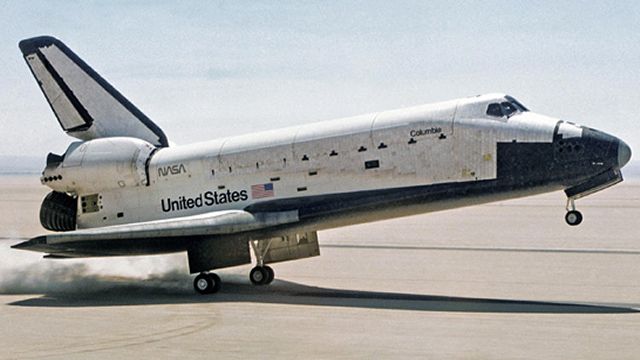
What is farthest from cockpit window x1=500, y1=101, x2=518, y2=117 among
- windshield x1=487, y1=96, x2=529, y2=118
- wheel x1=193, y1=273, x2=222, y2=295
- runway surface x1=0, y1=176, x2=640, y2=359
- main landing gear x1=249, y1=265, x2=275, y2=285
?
wheel x1=193, y1=273, x2=222, y2=295

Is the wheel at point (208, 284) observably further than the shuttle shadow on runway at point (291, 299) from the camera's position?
Yes

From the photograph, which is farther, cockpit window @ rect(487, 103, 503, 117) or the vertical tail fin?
Result: the vertical tail fin

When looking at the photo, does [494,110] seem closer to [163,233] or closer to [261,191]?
[261,191]

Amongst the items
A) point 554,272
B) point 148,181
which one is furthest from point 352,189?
point 554,272

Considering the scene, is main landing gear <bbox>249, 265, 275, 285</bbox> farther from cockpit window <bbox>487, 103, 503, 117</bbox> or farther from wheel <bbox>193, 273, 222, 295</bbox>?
cockpit window <bbox>487, 103, 503, 117</bbox>

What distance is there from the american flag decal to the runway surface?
169cm

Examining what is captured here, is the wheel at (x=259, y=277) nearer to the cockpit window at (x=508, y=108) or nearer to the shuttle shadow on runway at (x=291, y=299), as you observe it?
the shuttle shadow on runway at (x=291, y=299)

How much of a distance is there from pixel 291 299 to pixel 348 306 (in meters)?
1.42

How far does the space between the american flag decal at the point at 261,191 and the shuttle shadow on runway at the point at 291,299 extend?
1.68m

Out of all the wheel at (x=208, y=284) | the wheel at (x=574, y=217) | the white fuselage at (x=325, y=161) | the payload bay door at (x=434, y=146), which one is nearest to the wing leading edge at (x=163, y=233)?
the white fuselage at (x=325, y=161)

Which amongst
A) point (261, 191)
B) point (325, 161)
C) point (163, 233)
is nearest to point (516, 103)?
point (325, 161)

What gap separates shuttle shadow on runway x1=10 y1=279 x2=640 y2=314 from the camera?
14.7 metres

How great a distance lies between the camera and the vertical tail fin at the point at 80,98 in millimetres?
20312

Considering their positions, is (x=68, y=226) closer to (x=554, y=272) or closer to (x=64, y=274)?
(x=64, y=274)
